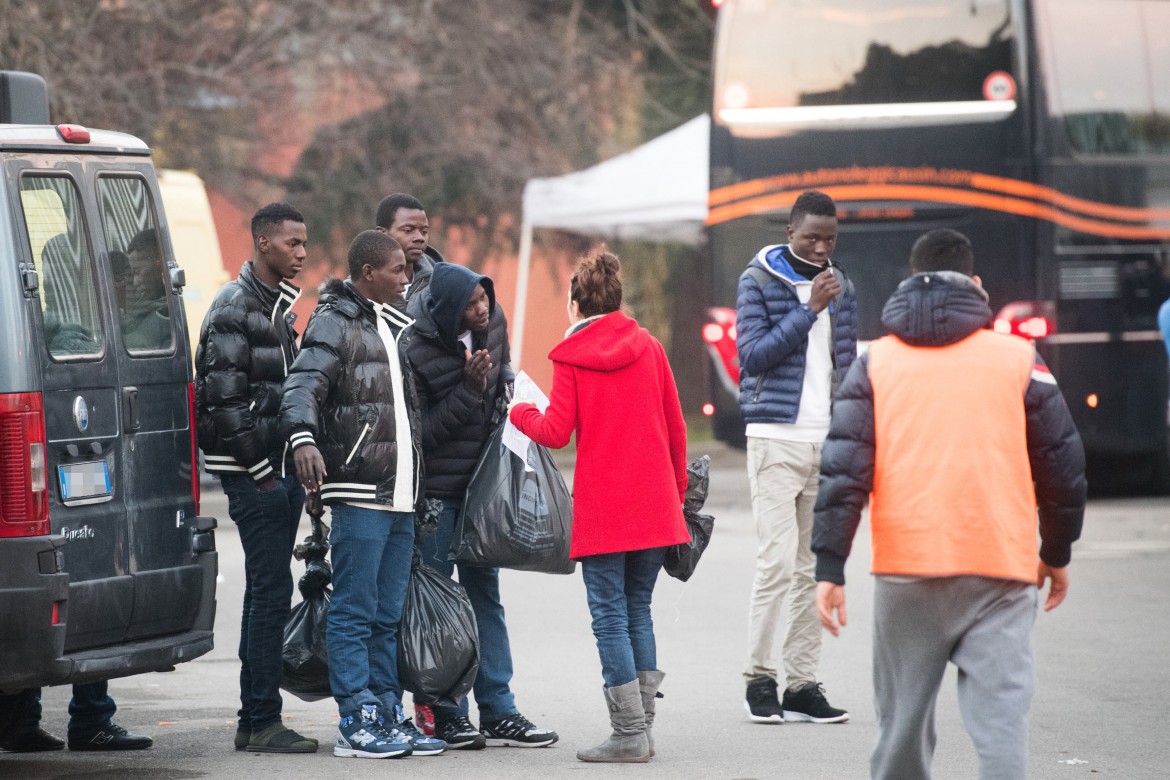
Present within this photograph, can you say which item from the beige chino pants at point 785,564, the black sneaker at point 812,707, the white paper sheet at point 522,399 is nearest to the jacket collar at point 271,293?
the white paper sheet at point 522,399

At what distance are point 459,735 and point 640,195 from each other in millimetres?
11225

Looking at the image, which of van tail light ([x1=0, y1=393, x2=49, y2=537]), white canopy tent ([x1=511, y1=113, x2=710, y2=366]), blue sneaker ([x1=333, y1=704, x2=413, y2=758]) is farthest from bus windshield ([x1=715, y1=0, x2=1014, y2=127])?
van tail light ([x1=0, y1=393, x2=49, y2=537])

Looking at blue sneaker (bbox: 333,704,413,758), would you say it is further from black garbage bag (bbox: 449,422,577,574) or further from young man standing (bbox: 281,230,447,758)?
black garbage bag (bbox: 449,422,577,574)

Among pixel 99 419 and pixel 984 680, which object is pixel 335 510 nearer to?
pixel 99 419

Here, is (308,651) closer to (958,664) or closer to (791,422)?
(791,422)

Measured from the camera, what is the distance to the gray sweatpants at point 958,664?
456 centimetres

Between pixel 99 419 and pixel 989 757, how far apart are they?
9.84 ft

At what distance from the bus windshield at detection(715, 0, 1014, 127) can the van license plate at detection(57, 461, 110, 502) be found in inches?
331

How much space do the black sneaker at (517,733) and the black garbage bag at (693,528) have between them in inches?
29.1

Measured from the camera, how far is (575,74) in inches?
801

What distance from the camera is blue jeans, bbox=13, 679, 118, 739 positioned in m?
6.64

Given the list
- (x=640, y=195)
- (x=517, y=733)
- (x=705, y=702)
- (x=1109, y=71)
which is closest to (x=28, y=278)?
(x=517, y=733)

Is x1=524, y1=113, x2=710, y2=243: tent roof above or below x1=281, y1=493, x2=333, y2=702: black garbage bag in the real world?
above

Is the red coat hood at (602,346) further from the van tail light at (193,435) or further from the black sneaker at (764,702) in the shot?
the black sneaker at (764,702)
